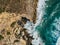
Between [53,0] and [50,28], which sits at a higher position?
[53,0]

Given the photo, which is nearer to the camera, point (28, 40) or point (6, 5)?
point (28, 40)

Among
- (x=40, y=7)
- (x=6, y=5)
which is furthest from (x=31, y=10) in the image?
(x=6, y=5)

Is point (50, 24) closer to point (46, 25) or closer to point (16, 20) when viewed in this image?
point (46, 25)

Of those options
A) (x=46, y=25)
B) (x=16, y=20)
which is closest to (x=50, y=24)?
(x=46, y=25)

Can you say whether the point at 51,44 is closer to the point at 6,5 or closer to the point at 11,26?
the point at 11,26
